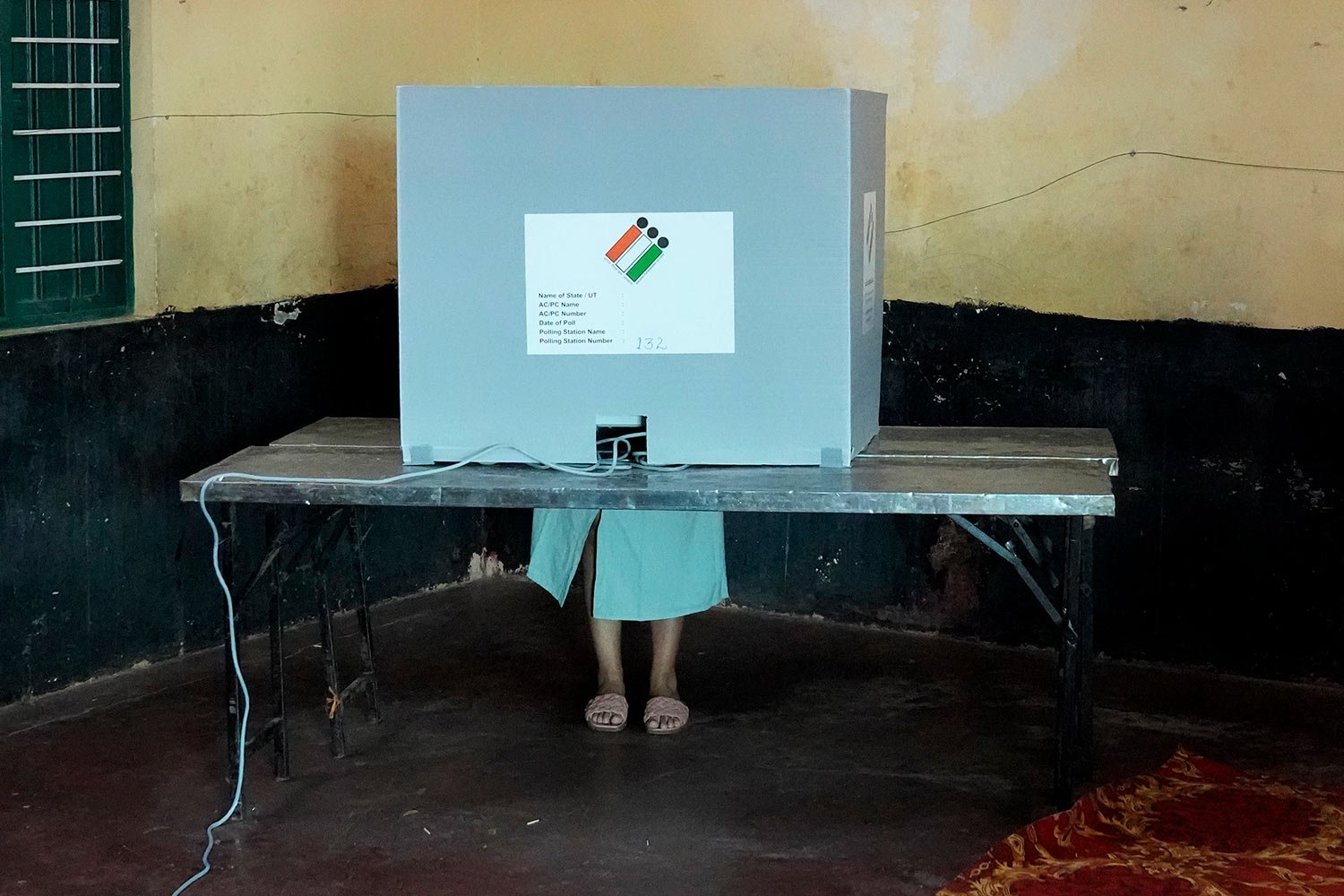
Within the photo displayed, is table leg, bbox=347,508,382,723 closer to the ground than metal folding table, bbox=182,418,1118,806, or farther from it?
closer to the ground

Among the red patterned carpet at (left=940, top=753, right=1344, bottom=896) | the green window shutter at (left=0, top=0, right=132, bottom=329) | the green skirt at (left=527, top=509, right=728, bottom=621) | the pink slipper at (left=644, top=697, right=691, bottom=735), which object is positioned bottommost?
the red patterned carpet at (left=940, top=753, right=1344, bottom=896)

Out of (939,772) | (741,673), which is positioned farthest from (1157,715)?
(741,673)

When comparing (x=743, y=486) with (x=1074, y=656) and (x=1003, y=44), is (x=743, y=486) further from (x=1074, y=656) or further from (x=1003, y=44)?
(x=1003, y=44)

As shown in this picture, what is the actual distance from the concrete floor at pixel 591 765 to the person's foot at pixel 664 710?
28 mm

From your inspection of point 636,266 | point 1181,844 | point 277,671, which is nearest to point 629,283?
point 636,266

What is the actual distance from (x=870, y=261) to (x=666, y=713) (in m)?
1.06

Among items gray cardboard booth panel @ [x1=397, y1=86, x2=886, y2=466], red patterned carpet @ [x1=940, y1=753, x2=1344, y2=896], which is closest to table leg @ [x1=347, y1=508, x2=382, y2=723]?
gray cardboard booth panel @ [x1=397, y1=86, x2=886, y2=466]

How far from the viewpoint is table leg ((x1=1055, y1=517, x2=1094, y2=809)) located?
103 inches

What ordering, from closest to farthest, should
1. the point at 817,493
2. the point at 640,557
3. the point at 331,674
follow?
1. the point at 817,493
2. the point at 331,674
3. the point at 640,557

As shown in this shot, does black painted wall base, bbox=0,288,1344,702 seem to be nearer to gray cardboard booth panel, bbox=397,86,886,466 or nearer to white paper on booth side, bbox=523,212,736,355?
gray cardboard booth panel, bbox=397,86,886,466

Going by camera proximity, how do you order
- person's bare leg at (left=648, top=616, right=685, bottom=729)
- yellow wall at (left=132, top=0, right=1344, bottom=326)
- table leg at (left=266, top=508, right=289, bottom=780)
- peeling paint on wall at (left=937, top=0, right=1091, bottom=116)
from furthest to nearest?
peeling paint on wall at (left=937, top=0, right=1091, bottom=116) → yellow wall at (left=132, top=0, right=1344, bottom=326) → person's bare leg at (left=648, top=616, right=685, bottom=729) → table leg at (left=266, top=508, right=289, bottom=780)

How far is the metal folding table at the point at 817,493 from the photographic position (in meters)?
2.48

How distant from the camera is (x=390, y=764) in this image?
3.03 meters

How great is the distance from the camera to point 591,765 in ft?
9.93
